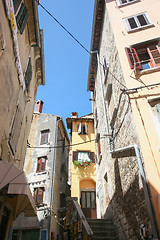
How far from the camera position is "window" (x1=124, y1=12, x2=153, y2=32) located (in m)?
8.47

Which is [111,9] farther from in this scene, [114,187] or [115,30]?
[114,187]

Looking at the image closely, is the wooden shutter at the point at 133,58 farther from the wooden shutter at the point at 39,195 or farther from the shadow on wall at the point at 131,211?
the wooden shutter at the point at 39,195

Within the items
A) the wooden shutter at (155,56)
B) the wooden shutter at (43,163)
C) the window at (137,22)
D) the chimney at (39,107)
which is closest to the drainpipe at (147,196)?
the wooden shutter at (155,56)

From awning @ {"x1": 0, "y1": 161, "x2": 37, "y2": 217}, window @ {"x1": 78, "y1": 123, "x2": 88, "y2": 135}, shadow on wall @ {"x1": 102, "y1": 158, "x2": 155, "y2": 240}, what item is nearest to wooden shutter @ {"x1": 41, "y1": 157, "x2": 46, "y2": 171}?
window @ {"x1": 78, "y1": 123, "x2": 88, "y2": 135}

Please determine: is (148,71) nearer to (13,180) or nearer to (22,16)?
(22,16)

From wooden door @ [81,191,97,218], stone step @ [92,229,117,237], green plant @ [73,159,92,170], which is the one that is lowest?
stone step @ [92,229,117,237]

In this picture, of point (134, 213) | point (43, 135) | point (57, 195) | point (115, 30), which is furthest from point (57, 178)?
point (115, 30)

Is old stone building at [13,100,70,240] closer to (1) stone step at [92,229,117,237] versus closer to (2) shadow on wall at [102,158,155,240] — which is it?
(2) shadow on wall at [102,158,155,240]

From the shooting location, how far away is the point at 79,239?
243 inches

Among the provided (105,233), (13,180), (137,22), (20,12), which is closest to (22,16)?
(20,12)

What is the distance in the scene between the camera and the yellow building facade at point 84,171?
14109 mm

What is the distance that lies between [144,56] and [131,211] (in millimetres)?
6106

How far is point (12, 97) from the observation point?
624 centimetres

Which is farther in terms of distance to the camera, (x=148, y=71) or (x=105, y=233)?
(x=105, y=233)
